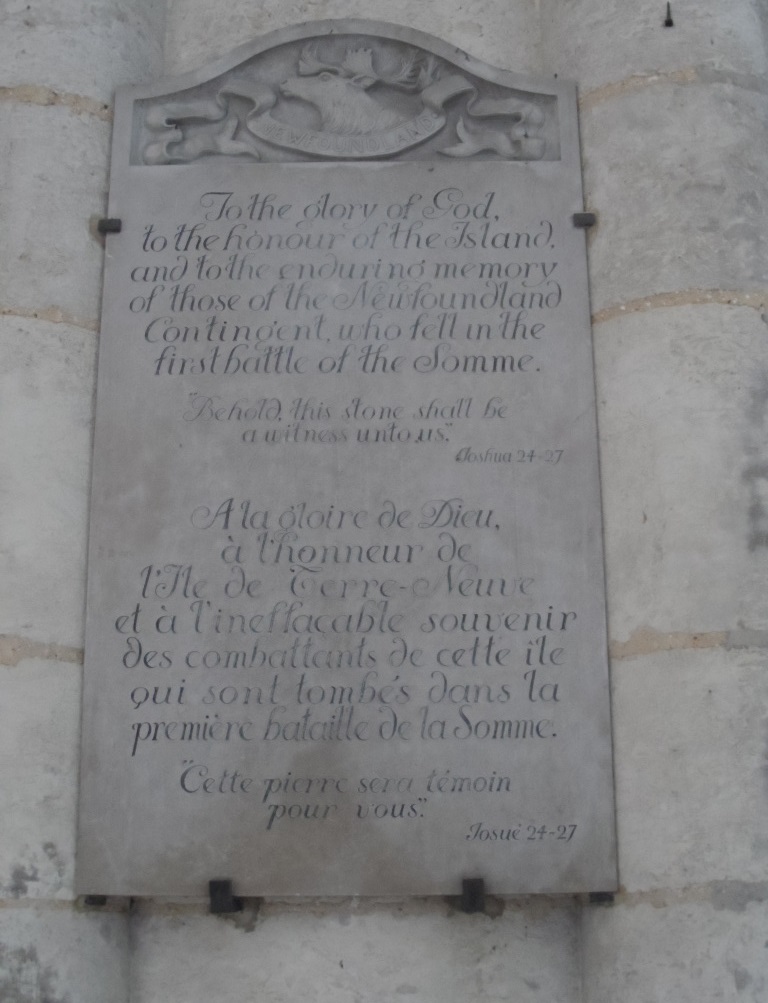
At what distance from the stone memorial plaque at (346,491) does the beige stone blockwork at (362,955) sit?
0.62 feet

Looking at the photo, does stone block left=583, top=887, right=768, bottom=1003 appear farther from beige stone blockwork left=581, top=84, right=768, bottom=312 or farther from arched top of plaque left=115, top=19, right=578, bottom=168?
arched top of plaque left=115, top=19, right=578, bottom=168

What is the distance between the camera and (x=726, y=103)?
18.6 ft

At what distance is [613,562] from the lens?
17.3 ft

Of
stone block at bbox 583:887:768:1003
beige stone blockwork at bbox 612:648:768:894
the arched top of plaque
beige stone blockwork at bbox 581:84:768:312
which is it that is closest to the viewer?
stone block at bbox 583:887:768:1003

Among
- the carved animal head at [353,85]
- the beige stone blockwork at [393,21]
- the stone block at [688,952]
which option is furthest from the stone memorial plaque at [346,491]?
the beige stone blockwork at [393,21]

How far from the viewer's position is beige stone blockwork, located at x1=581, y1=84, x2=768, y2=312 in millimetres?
5461

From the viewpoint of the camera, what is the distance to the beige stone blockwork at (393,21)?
6.16m

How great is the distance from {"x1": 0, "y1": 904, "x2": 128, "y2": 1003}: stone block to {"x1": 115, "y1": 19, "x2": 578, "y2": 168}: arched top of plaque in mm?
2533

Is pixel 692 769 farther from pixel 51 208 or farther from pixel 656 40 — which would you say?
pixel 51 208

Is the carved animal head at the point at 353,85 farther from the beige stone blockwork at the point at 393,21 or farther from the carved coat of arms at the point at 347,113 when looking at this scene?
the beige stone blockwork at the point at 393,21

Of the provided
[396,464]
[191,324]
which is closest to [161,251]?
[191,324]

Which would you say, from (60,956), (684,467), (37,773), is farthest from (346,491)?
(60,956)

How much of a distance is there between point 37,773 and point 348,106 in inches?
98.3

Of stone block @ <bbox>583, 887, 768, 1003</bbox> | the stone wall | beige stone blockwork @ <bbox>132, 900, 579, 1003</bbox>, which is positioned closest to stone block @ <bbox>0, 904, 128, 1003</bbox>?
the stone wall
